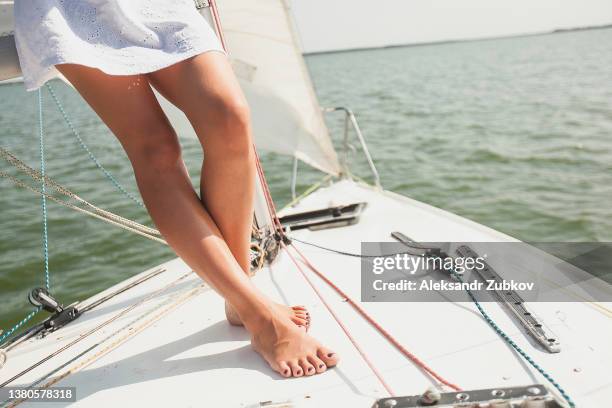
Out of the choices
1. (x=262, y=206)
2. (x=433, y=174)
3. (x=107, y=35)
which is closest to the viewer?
(x=107, y=35)

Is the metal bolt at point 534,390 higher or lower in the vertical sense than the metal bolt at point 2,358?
higher

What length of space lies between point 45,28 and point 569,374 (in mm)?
1256

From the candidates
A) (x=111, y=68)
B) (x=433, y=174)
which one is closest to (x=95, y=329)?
(x=111, y=68)

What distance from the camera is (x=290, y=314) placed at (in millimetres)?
1261

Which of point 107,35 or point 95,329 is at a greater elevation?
point 107,35

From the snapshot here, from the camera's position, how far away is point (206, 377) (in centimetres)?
117

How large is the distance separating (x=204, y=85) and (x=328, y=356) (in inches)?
25.6

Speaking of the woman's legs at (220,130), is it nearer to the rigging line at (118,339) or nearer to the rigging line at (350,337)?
the rigging line at (350,337)

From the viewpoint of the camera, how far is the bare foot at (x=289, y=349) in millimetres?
1132

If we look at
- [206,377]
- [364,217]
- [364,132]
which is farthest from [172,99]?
[364,132]

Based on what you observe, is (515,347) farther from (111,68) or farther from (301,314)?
(111,68)

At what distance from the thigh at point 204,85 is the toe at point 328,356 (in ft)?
1.88

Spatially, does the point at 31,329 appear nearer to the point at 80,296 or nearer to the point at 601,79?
the point at 80,296

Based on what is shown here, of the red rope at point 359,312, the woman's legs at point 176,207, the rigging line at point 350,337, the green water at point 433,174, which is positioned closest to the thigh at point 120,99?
the woman's legs at point 176,207
